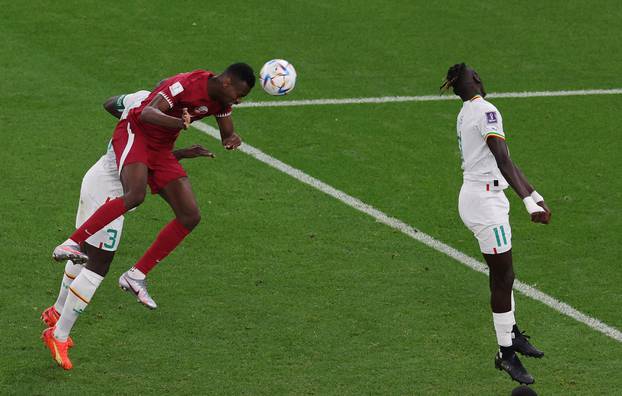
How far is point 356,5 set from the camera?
20438mm

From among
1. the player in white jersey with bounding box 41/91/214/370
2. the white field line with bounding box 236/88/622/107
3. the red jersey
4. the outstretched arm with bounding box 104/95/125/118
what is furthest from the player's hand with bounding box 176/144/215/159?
the white field line with bounding box 236/88/622/107

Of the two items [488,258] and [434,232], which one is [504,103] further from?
[488,258]

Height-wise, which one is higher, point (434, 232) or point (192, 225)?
point (192, 225)

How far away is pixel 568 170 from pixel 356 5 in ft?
21.4

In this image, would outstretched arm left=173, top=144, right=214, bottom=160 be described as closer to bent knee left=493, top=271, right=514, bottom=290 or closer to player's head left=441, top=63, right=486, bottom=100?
player's head left=441, top=63, right=486, bottom=100

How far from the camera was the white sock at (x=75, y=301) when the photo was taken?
34.1 feet

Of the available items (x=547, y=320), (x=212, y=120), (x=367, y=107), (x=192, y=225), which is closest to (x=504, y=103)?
(x=367, y=107)

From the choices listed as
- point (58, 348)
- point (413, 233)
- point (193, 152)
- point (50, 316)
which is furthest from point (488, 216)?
point (50, 316)

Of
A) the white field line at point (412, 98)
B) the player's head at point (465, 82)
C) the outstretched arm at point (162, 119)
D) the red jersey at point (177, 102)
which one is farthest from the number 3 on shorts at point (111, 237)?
the white field line at point (412, 98)

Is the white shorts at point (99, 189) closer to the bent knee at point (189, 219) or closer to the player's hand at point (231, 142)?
the bent knee at point (189, 219)

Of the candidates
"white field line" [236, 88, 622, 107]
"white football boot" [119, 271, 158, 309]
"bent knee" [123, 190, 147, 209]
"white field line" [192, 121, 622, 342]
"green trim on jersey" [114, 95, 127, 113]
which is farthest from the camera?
"white field line" [236, 88, 622, 107]

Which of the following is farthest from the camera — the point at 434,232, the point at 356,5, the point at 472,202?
the point at 356,5

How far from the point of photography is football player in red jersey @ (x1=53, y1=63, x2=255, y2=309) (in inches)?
409

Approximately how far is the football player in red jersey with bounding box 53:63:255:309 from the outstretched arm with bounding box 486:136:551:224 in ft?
7.08
